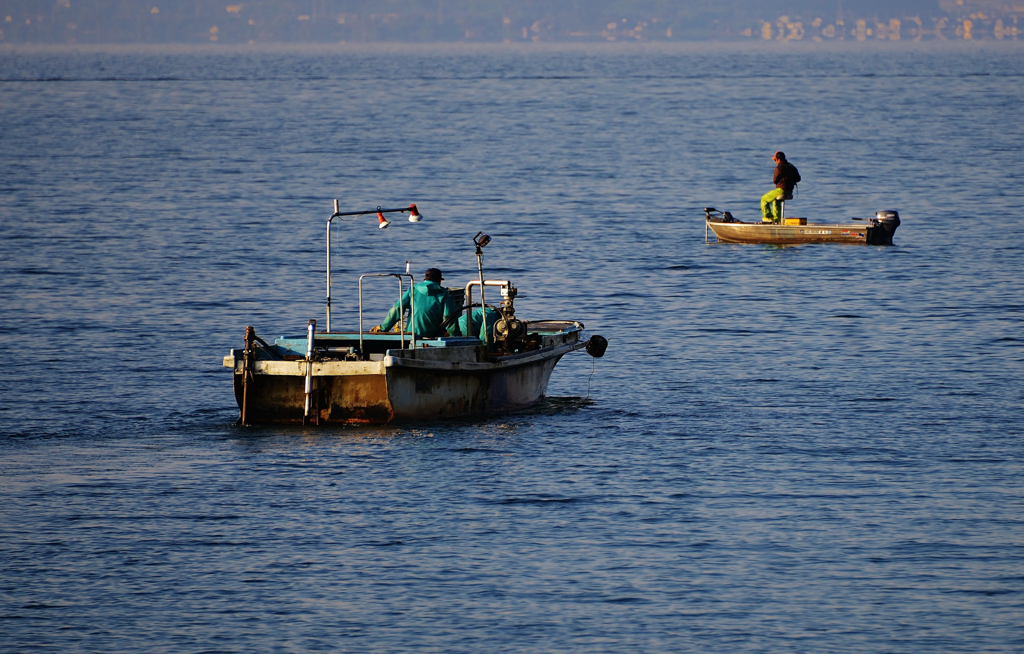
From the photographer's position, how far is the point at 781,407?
22547 mm

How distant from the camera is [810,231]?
39.1 metres

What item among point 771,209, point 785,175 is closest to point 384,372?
point 785,175

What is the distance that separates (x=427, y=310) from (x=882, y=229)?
22436 millimetres

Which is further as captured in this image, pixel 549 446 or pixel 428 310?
pixel 428 310

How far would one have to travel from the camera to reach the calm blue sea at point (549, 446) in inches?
562

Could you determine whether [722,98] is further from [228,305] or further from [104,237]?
[228,305]

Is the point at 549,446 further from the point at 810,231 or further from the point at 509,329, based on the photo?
the point at 810,231

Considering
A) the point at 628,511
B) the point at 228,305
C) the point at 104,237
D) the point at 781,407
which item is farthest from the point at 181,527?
the point at 104,237

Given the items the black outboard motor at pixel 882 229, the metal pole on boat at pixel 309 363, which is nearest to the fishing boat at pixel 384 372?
the metal pole on boat at pixel 309 363

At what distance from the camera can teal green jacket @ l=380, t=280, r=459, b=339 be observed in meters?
20.2

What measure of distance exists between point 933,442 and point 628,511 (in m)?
5.22

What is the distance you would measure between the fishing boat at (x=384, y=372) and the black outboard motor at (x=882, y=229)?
68.8ft

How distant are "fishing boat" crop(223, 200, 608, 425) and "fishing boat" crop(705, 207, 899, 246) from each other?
19558 millimetres

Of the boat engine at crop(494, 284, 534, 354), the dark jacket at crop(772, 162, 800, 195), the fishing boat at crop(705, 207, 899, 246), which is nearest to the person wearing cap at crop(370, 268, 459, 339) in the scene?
the boat engine at crop(494, 284, 534, 354)
